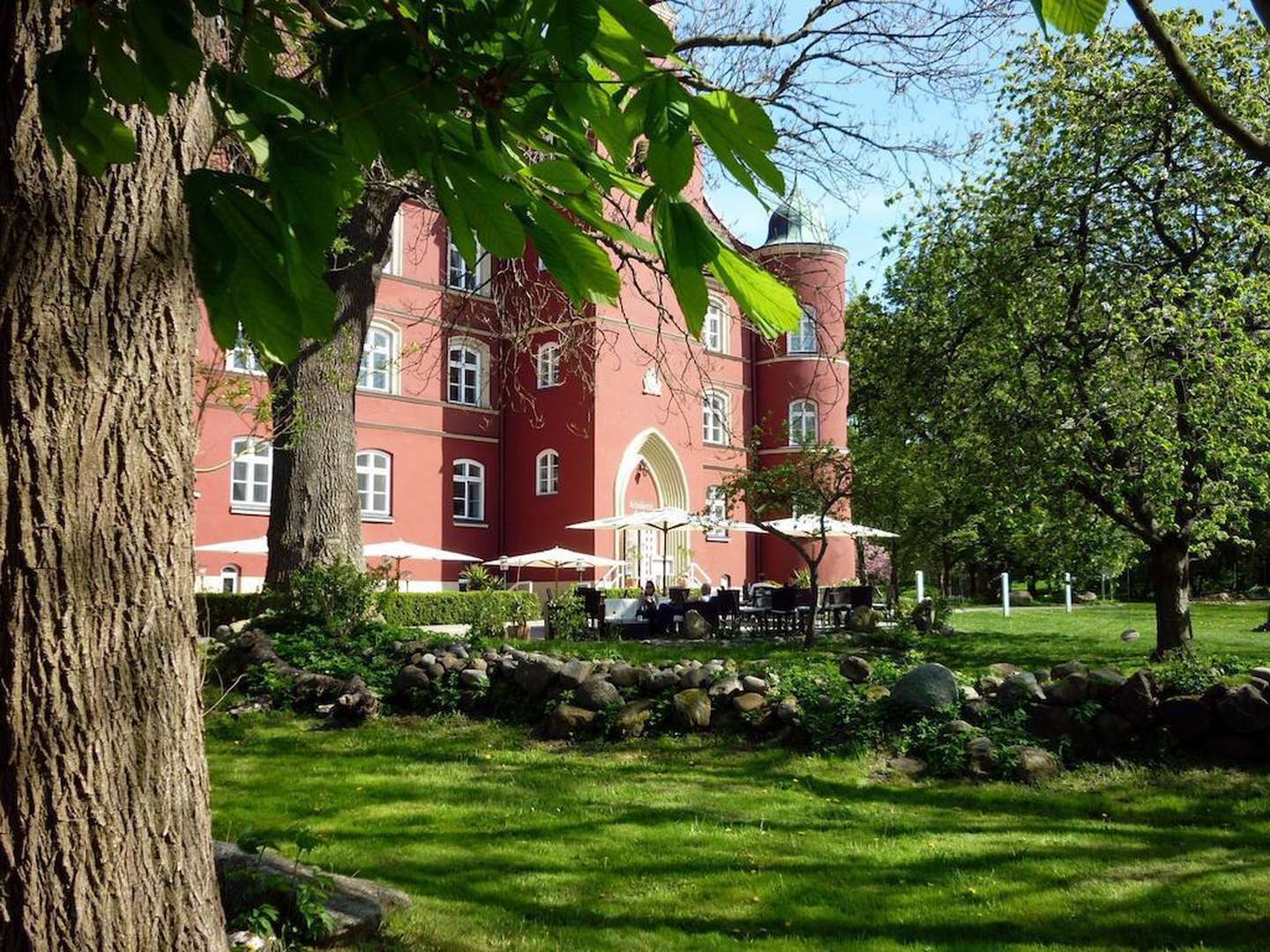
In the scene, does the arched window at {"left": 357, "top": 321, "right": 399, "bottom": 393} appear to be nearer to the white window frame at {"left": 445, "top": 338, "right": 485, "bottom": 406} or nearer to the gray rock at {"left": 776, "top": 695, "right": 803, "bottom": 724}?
the white window frame at {"left": 445, "top": 338, "right": 485, "bottom": 406}

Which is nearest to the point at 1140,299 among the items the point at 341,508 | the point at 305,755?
the point at 341,508

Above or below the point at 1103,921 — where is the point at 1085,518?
above

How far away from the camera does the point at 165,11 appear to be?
5.63 feet

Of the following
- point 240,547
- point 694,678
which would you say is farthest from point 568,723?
point 240,547

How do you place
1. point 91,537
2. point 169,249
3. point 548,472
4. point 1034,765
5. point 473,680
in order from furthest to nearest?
point 548,472, point 473,680, point 1034,765, point 169,249, point 91,537

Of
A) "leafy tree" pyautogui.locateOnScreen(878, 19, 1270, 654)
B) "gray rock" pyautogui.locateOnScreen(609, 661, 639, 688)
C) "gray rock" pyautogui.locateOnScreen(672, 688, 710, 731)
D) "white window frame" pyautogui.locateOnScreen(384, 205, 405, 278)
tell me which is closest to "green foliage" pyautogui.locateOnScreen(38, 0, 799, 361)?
"gray rock" pyautogui.locateOnScreen(672, 688, 710, 731)

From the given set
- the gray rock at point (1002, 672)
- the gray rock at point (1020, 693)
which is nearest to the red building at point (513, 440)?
the gray rock at point (1002, 672)

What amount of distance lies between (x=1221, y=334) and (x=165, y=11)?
46.3 feet

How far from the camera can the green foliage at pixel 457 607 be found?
20.4 m

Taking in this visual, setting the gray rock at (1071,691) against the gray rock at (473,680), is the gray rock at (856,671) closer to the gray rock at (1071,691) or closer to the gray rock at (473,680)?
the gray rock at (1071,691)

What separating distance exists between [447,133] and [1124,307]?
12700mm

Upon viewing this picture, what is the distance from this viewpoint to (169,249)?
2.43 meters

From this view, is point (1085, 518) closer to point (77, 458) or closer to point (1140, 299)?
point (1140, 299)

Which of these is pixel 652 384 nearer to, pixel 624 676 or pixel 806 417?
pixel 806 417
